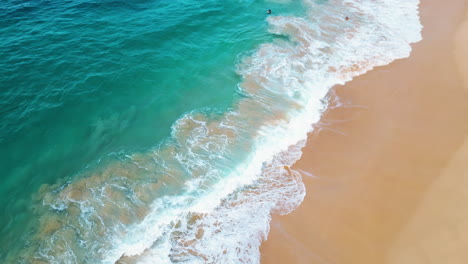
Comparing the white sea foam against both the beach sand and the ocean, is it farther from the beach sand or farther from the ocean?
the beach sand

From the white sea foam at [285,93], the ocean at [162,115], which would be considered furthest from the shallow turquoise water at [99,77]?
the white sea foam at [285,93]

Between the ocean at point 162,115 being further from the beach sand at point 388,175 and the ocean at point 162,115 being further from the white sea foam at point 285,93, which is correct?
the beach sand at point 388,175

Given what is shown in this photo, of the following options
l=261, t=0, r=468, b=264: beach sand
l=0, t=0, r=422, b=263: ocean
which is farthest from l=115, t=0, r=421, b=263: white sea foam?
l=261, t=0, r=468, b=264: beach sand

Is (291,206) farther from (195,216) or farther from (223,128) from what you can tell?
(223,128)

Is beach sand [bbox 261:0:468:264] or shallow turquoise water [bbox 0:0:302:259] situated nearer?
beach sand [bbox 261:0:468:264]

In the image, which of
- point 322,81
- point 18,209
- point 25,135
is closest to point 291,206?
point 322,81
